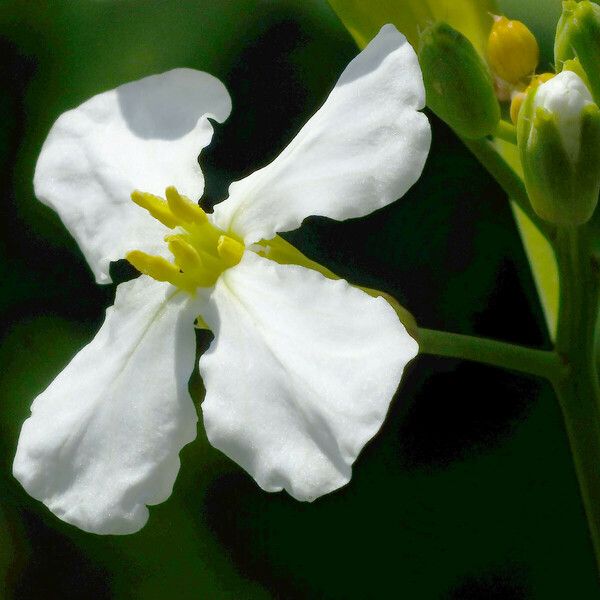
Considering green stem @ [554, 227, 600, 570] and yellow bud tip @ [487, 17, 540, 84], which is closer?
green stem @ [554, 227, 600, 570]

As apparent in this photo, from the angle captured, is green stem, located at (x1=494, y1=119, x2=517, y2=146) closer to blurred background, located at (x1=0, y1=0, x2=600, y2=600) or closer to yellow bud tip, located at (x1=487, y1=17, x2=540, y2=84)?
yellow bud tip, located at (x1=487, y1=17, x2=540, y2=84)

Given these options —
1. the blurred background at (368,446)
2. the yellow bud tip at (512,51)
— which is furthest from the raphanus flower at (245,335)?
the blurred background at (368,446)

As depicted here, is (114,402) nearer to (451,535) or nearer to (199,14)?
(451,535)

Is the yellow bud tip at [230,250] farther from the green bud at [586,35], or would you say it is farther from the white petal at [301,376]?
the green bud at [586,35]

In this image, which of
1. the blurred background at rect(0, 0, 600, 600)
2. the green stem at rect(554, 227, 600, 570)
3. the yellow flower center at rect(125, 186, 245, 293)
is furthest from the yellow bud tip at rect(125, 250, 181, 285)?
the blurred background at rect(0, 0, 600, 600)

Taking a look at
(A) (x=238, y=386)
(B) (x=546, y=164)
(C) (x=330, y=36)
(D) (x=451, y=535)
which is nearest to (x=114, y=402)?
(A) (x=238, y=386)

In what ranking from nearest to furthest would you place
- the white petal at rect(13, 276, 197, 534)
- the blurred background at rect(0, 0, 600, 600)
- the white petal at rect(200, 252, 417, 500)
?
1. the white petal at rect(200, 252, 417, 500)
2. the white petal at rect(13, 276, 197, 534)
3. the blurred background at rect(0, 0, 600, 600)

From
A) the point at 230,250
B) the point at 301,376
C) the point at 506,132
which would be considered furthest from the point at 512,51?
the point at 301,376
